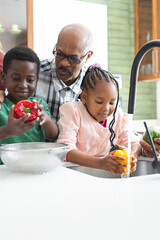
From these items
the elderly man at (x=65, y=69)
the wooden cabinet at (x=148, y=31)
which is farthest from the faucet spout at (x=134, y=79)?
the wooden cabinet at (x=148, y=31)

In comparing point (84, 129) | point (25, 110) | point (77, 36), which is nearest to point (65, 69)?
point (77, 36)

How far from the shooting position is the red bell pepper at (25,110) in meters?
1.10

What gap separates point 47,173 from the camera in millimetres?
921

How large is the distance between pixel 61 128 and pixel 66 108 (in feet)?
0.36

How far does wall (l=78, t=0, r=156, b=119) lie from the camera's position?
13.7 feet

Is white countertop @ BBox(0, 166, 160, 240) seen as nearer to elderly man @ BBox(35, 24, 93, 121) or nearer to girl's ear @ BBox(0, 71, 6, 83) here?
girl's ear @ BBox(0, 71, 6, 83)

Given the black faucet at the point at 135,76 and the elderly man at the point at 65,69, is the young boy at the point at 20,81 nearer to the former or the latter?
the elderly man at the point at 65,69

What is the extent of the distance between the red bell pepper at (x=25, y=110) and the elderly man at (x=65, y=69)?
661mm

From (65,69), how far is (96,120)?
53 cm

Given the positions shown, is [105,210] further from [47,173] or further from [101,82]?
[101,82]

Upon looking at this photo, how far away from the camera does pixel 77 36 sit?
5.87 feet

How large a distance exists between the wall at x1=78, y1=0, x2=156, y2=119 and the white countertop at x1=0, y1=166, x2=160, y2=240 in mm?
3405

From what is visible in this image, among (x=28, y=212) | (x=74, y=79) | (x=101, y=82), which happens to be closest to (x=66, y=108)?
(x=101, y=82)

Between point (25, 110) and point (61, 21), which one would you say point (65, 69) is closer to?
point (25, 110)
